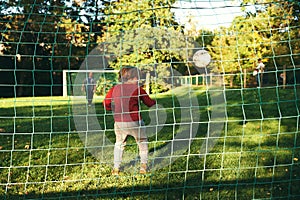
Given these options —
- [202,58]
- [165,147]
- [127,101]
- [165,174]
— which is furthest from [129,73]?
[202,58]

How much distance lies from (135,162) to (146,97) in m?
0.80

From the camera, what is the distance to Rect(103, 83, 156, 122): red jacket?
358 cm

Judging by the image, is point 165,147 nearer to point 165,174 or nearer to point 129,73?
point 165,174

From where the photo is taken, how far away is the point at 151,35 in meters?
5.35

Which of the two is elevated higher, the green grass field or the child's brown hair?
the child's brown hair

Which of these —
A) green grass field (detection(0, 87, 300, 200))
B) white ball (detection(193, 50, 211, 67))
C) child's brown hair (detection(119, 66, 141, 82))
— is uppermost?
white ball (detection(193, 50, 211, 67))

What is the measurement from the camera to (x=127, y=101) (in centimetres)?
358

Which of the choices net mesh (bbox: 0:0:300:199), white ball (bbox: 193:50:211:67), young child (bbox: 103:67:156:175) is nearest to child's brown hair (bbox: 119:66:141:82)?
young child (bbox: 103:67:156:175)

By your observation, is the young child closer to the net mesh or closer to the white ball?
the net mesh

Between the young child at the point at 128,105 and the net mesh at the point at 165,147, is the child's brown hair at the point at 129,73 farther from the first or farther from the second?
the net mesh at the point at 165,147

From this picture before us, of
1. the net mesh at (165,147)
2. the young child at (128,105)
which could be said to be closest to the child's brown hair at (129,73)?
the young child at (128,105)

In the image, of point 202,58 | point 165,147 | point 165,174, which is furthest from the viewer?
point 202,58

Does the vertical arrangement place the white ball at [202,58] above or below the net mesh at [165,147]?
above

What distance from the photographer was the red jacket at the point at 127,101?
3576 mm
